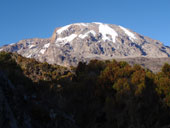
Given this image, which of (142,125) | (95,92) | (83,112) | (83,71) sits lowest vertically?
(142,125)

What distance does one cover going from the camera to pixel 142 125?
17.1 metres

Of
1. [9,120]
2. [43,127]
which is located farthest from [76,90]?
[9,120]

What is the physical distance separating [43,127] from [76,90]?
424 inches

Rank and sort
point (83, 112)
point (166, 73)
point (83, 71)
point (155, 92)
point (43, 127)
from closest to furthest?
point (43, 127), point (83, 112), point (155, 92), point (166, 73), point (83, 71)

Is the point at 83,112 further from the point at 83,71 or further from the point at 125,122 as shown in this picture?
the point at 83,71

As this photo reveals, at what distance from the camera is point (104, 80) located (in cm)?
2341

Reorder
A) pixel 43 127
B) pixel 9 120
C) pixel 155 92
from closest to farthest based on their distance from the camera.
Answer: pixel 9 120
pixel 43 127
pixel 155 92

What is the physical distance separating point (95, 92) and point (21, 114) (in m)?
12.4

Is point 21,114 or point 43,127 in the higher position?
point 21,114

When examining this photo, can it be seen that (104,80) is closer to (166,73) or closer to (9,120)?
(166,73)

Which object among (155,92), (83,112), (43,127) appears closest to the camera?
(43,127)

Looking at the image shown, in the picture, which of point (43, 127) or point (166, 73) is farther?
point (166, 73)

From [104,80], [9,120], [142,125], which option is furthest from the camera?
[104,80]

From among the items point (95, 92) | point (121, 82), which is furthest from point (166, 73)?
point (95, 92)
